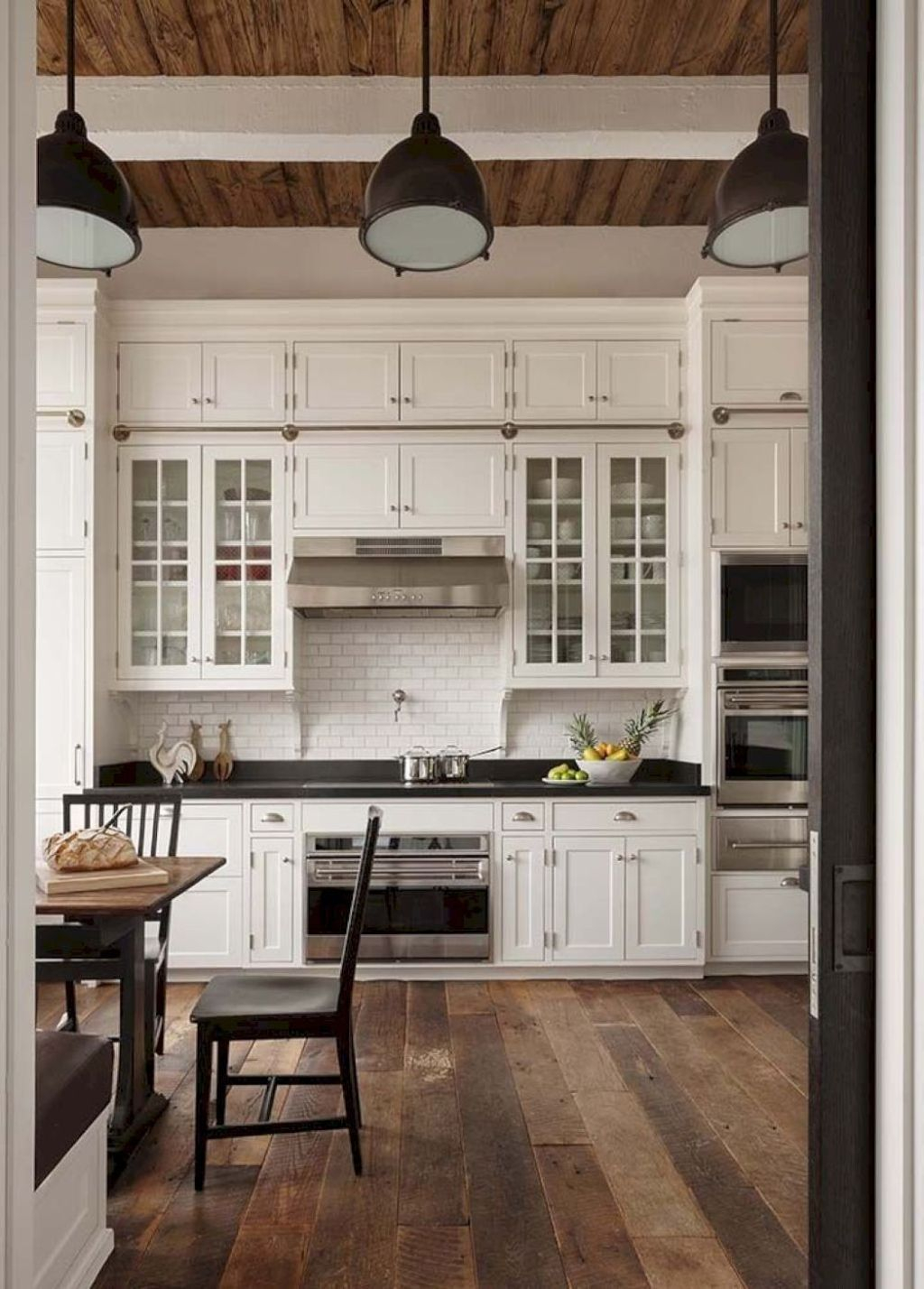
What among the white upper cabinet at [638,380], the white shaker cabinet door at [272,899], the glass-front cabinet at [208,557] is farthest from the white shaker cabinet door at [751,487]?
the white shaker cabinet door at [272,899]

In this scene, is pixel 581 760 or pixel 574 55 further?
pixel 581 760

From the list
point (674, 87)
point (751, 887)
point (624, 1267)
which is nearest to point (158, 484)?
point (674, 87)

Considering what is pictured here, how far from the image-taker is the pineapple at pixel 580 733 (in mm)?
5441

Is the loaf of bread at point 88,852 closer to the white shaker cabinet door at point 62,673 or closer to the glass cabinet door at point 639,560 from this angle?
the white shaker cabinet door at point 62,673

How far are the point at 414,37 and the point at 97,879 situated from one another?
3076mm

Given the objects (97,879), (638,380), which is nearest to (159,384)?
(638,380)

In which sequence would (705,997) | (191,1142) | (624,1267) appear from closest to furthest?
1. (624,1267)
2. (191,1142)
3. (705,997)

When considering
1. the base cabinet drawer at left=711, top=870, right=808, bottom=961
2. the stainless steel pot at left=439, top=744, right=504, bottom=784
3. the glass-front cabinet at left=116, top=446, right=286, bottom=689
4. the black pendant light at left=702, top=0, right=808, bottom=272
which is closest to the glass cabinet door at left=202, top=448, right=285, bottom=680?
the glass-front cabinet at left=116, top=446, right=286, bottom=689

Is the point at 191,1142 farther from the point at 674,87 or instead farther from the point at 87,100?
the point at 674,87

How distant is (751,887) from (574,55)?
11.8 feet

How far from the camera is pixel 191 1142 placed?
10.6 feet

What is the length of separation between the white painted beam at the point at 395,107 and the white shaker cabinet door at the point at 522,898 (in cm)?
303

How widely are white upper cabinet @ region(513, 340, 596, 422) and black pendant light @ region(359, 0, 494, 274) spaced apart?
2085 mm

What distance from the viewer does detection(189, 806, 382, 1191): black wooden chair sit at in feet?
9.57
